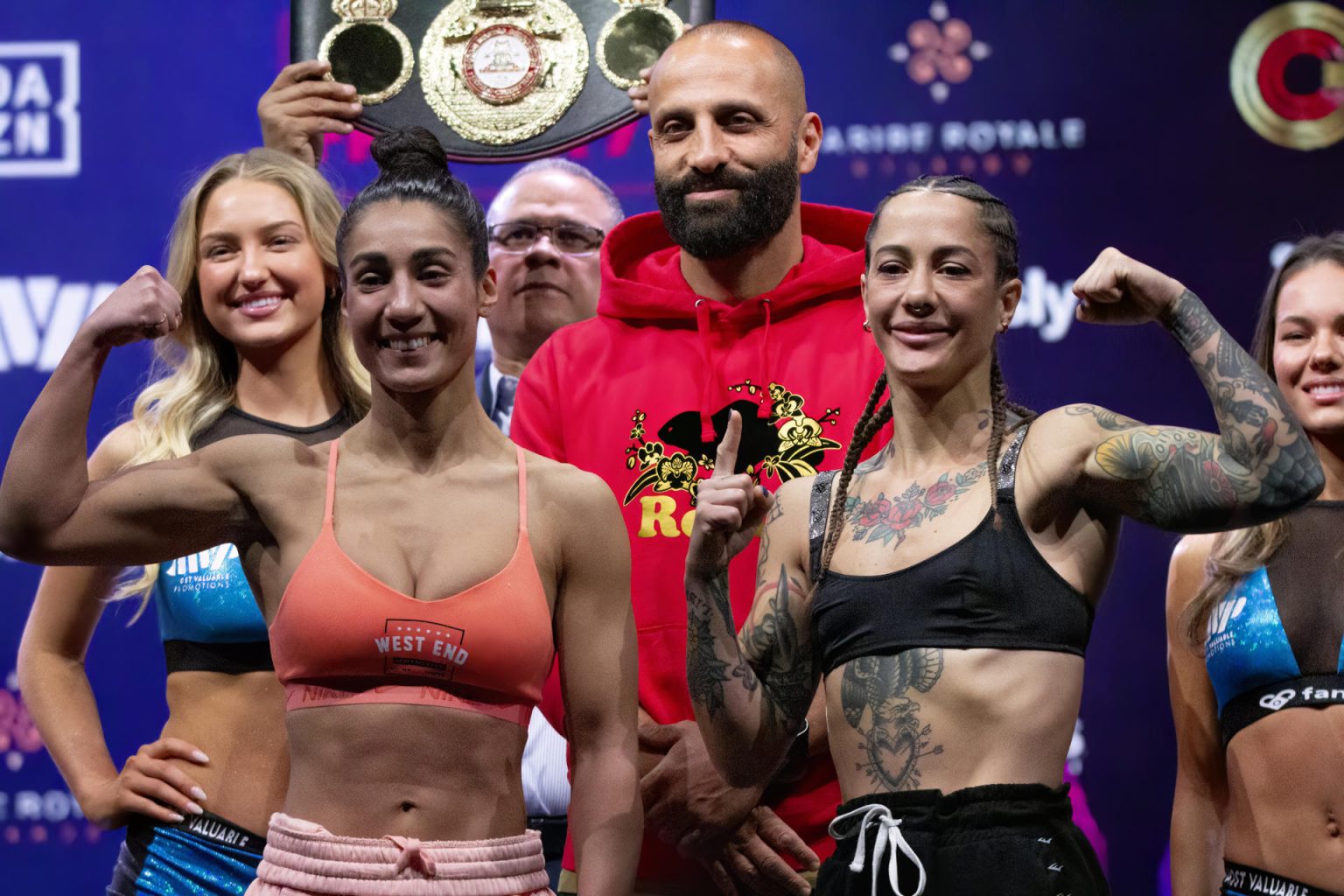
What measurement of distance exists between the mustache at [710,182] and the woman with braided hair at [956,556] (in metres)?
0.43

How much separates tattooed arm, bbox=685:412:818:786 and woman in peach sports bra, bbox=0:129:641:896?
0.36ft

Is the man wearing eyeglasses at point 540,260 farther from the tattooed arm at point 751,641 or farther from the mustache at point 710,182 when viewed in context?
the tattooed arm at point 751,641

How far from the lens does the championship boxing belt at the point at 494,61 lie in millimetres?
3451

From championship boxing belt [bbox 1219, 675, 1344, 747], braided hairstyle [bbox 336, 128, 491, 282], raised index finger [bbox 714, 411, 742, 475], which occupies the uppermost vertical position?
braided hairstyle [bbox 336, 128, 491, 282]

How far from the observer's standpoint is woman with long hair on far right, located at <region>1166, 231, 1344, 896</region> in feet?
8.76

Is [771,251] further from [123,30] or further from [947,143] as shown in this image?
[123,30]

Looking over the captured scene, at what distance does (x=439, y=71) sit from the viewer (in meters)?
3.50

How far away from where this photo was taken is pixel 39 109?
14.3ft

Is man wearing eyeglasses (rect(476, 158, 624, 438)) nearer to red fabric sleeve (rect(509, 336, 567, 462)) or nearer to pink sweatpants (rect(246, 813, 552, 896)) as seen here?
red fabric sleeve (rect(509, 336, 567, 462))

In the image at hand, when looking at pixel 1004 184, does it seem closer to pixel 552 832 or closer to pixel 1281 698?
pixel 1281 698

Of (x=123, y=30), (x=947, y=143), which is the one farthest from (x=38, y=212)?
(x=947, y=143)

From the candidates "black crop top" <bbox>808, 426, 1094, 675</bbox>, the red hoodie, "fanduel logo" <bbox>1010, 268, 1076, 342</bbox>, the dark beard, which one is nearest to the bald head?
the dark beard

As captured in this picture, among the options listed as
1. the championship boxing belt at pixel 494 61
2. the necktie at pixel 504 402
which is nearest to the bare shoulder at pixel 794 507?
the championship boxing belt at pixel 494 61

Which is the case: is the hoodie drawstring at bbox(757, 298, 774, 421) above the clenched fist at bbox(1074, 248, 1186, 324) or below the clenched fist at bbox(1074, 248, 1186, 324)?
above
